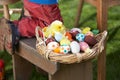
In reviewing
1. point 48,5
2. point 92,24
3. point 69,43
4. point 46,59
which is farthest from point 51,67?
point 92,24

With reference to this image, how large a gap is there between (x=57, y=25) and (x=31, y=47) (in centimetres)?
21

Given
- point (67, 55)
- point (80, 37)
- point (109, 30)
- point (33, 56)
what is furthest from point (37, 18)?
point (109, 30)

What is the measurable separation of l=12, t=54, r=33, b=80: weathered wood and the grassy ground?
4.3 inches

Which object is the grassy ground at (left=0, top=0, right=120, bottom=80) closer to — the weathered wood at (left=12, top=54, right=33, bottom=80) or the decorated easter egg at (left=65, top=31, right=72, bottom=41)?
the weathered wood at (left=12, top=54, right=33, bottom=80)

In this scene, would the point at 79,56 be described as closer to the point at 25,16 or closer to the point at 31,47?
the point at 31,47

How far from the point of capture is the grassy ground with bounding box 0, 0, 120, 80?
256cm

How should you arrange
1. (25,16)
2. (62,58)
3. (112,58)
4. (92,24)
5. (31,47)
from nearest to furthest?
(62,58), (31,47), (25,16), (112,58), (92,24)

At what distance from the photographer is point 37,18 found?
6.86ft

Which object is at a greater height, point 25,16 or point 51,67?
point 25,16

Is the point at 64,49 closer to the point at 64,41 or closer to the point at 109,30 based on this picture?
the point at 64,41

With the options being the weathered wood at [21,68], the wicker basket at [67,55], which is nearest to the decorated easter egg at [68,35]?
the wicker basket at [67,55]

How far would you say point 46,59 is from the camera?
1854 millimetres

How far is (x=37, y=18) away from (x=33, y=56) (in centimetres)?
27

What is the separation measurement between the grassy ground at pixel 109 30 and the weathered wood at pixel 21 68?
0.11 meters
